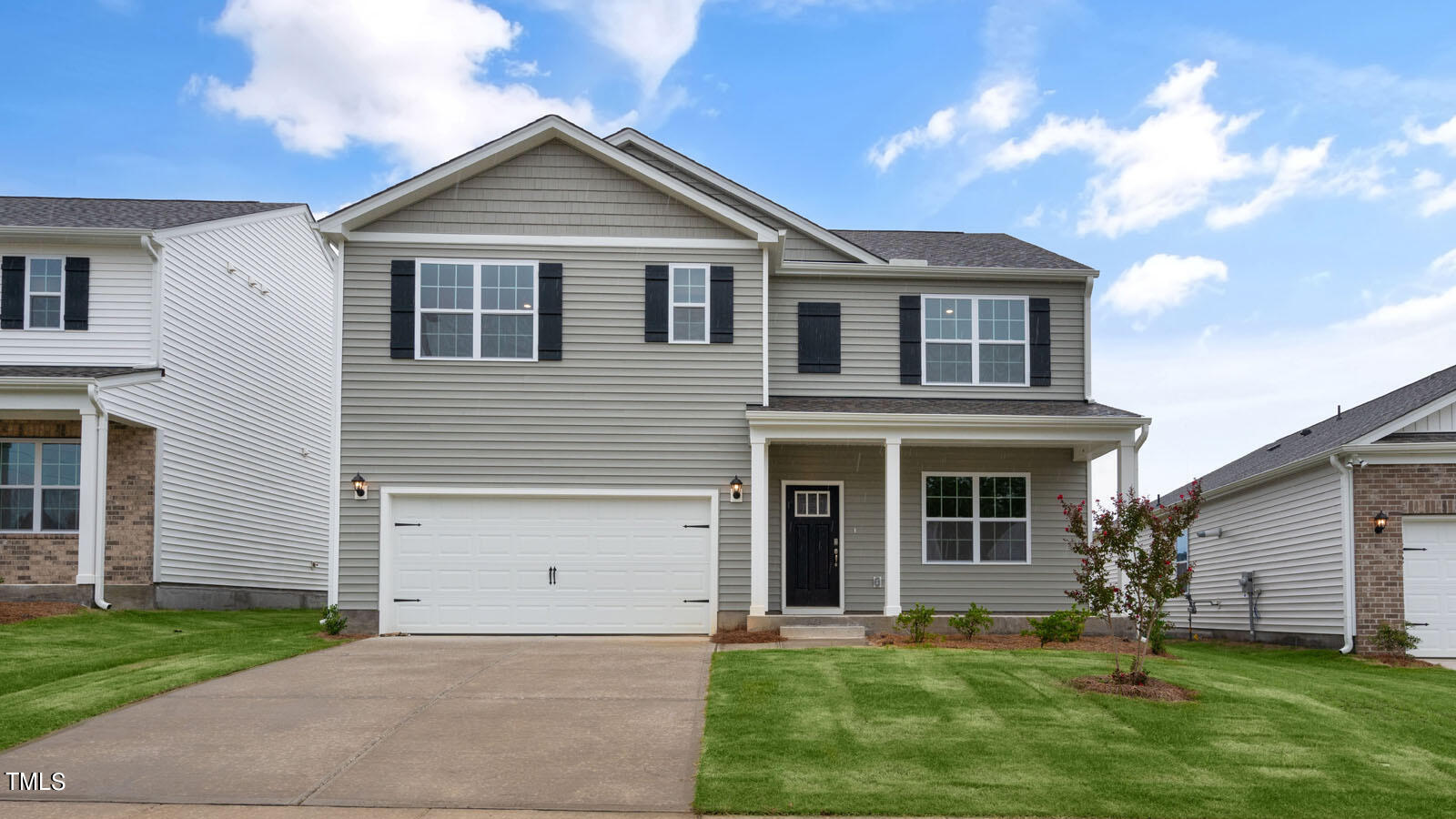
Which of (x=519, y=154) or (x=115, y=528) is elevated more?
(x=519, y=154)

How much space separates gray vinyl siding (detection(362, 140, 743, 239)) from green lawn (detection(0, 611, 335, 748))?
19.9ft

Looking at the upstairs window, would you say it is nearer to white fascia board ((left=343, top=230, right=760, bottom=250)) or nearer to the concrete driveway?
white fascia board ((left=343, top=230, right=760, bottom=250))

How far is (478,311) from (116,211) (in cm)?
885

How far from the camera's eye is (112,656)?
13.0 metres

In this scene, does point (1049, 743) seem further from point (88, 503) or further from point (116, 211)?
point (116, 211)

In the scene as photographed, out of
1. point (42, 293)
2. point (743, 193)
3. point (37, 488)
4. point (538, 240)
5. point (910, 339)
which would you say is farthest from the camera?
point (743, 193)

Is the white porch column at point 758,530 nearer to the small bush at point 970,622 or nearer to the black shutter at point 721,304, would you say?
the black shutter at point 721,304

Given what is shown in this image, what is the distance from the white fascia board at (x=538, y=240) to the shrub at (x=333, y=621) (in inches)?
203

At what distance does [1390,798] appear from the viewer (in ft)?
25.3

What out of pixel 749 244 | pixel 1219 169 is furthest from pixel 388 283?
pixel 1219 169

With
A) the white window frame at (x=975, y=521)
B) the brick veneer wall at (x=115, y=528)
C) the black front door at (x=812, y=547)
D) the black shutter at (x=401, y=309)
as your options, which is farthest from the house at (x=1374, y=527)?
the brick veneer wall at (x=115, y=528)

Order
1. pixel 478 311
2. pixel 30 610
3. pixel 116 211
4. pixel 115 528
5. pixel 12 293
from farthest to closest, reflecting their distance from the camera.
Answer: pixel 116 211 < pixel 12 293 < pixel 115 528 < pixel 478 311 < pixel 30 610

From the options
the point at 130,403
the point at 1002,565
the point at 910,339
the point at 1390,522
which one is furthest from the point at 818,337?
the point at 130,403

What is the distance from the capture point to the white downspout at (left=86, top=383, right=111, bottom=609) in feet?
55.1
